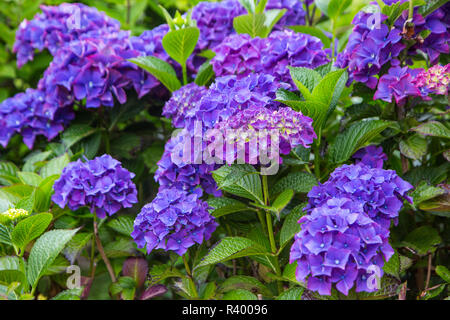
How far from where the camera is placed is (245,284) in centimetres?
156

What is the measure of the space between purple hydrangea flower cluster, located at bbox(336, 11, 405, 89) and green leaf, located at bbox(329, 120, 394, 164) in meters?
0.14

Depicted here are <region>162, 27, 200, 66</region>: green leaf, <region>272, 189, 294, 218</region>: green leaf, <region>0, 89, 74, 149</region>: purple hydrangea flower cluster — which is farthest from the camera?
<region>0, 89, 74, 149</region>: purple hydrangea flower cluster

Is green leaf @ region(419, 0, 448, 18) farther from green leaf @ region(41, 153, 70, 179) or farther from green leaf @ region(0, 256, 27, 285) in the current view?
green leaf @ region(0, 256, 27, 285)

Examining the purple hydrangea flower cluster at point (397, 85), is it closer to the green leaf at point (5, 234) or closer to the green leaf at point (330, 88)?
the green leaf at point (330, 88)

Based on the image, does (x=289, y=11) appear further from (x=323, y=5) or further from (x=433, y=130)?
(x=433, y=130)

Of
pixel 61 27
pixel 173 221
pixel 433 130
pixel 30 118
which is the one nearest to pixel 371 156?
pixel 433 130

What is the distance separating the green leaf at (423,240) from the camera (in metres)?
1.56

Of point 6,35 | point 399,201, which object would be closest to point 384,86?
point 399,201

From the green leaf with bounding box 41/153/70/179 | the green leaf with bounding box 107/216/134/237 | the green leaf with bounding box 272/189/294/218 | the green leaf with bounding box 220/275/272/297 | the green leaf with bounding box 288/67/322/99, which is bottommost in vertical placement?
the green leaf with bounding box 220/275/272/297

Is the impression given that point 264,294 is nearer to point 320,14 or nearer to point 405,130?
point 405,130

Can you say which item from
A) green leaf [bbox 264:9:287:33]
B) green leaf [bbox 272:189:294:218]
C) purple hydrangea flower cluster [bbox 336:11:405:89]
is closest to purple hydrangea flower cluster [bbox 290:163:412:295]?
green leaf [bbox 272:189:294:218]

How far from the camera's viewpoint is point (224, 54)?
173cm

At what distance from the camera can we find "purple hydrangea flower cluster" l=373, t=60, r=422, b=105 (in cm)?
149

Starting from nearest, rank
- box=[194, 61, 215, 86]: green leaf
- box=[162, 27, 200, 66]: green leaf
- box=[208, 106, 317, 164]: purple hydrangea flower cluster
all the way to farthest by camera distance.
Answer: box=[208, 106, 317, 164]: purple hydrangea flower cluster < box=[162, 27, 200, 66]: green leaf < box=[194, 61, 215, 86]: green leaf
